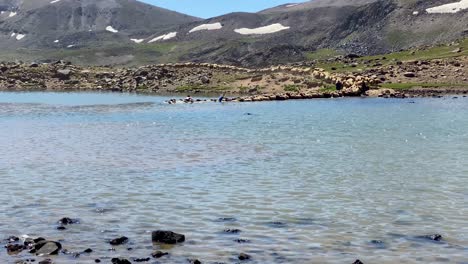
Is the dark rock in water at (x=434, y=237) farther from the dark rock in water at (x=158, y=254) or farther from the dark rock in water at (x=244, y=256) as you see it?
the dark rock in water at (x=158, y=254)

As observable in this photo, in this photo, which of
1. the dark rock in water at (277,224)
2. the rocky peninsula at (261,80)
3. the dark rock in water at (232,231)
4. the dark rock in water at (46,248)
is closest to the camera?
the dark rock in water at (46,248)

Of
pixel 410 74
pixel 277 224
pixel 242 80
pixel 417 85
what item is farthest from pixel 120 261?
pixel 242 80

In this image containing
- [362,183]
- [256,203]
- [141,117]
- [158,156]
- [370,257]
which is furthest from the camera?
[141,117]

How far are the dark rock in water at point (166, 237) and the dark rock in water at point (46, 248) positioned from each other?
2870mm

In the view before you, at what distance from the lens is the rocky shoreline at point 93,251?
691 inches

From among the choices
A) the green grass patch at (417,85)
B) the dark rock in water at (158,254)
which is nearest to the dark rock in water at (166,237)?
the dark rock in water at (158,254)

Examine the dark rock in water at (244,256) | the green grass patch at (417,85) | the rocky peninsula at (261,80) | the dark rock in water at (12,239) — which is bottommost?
the dark rock in water at (244,256)

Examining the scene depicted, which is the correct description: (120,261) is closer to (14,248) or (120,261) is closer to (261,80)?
(14,248)

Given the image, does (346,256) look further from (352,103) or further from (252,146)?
(352,103)

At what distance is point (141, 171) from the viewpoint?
106 ft

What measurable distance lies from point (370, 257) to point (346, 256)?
67cm

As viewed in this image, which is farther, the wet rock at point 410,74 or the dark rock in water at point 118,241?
the wet rock at point 410,74

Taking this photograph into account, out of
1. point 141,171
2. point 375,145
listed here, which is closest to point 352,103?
point 375,145

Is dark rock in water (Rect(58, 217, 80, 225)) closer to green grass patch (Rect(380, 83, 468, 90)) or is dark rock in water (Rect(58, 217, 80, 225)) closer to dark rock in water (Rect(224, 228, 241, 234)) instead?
dark rock in water (Rect(224, 228, 241, 234))
